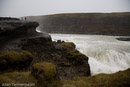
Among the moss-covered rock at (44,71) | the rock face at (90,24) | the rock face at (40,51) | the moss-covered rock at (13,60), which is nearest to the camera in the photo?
the moss-covered rock at (44,71)

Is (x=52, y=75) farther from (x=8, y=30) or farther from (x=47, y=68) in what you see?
(x=8, y=30)

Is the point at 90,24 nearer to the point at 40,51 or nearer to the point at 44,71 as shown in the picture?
the point at 40,51

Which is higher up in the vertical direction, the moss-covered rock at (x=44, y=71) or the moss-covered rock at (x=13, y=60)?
the moss-covered rock at (x=44, y=71)

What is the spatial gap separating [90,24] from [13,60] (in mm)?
40422

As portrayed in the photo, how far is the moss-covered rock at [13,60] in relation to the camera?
6043 mm

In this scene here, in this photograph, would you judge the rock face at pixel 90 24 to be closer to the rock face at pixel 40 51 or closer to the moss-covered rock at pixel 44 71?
the rock face at pixel 40 51


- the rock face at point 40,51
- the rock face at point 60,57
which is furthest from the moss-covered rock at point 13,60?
the rock face at point 60,57

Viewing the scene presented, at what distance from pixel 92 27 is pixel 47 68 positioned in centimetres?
4057

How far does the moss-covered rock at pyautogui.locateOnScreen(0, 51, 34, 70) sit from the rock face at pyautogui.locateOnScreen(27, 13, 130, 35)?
36.4 metres

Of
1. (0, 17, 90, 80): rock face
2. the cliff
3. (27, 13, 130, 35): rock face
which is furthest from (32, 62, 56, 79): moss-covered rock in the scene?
(27, 13, 130, 35): rock face

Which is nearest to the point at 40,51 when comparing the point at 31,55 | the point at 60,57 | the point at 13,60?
the point at 60,57

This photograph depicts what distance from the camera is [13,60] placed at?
6.56 m

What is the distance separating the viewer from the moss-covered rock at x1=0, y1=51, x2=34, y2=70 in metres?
6.04

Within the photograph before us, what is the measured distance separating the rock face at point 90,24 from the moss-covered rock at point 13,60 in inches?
1433
